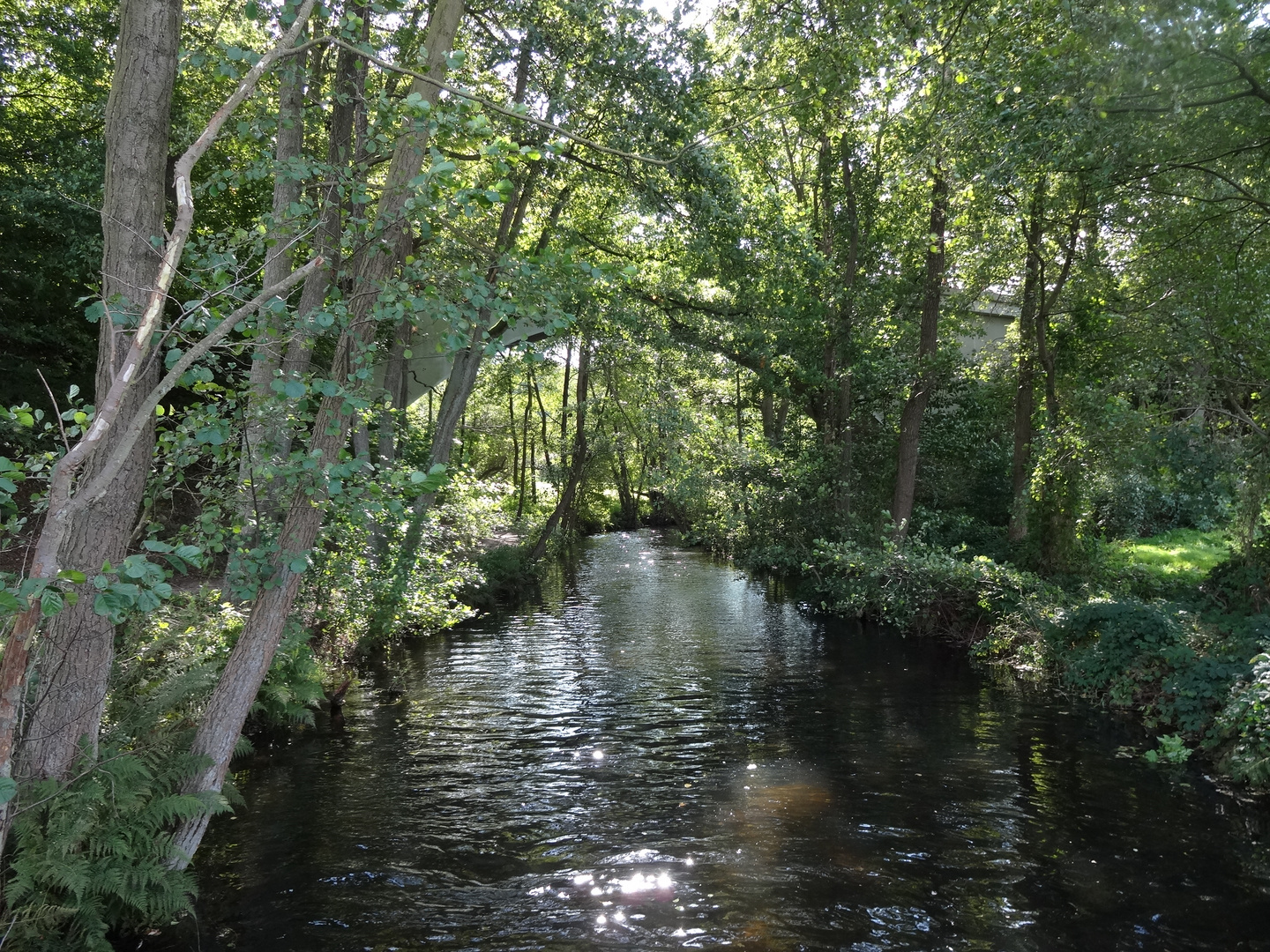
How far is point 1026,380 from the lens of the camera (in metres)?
16.4

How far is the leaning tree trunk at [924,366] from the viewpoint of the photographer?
51.1 feet

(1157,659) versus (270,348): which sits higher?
(270,348)

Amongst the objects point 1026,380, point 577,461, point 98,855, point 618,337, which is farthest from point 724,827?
point 577,461

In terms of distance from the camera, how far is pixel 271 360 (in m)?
5.38

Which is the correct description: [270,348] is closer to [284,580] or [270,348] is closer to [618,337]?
[284,580]

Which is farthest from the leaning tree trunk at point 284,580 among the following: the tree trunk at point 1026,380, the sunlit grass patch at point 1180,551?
A: the sunlit grass patch at point 1180,551

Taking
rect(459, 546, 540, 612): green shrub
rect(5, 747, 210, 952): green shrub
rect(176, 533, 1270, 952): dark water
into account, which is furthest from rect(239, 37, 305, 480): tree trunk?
rect(459, 546, 540, 612): green shrub

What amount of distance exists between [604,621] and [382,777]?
8462 mm

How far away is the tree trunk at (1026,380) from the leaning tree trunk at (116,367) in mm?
13711

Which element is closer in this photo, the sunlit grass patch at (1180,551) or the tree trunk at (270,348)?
the tree trunk at (270,348)

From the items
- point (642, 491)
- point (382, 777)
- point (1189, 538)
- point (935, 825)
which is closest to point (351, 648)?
point (382, 777)

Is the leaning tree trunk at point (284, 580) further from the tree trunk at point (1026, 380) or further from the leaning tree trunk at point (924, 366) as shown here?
the tree trunk at point (1026, 380)

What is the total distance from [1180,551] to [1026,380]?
15.7ft

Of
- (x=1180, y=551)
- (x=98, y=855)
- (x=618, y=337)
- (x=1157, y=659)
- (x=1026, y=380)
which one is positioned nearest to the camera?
(x=98, y=855)
